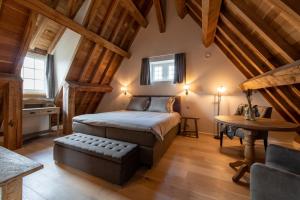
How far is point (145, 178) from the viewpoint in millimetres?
1851

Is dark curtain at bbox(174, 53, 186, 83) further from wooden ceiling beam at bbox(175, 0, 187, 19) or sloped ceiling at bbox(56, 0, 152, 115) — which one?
sloped ceiling at bbox(56, 0, 152, 115)

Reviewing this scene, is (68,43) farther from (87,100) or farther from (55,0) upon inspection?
(87,100)

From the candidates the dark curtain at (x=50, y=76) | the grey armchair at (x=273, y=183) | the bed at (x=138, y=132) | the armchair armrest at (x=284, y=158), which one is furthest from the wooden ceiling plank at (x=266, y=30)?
the dark curtain at (x=50, y=76)

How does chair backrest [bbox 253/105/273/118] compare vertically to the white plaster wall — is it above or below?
below

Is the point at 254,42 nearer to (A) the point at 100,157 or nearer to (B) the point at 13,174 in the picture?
(A) the point at 100,157

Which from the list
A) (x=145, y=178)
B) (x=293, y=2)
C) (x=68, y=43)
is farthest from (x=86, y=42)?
(x=293, y=2)

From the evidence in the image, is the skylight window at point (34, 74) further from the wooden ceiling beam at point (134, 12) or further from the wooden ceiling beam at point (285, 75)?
the wooden ceiling beam at point (285, 75)

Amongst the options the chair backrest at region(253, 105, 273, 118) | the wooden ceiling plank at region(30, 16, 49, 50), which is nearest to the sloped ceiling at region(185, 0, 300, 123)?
the chair backrest at region(253, 105, 273, 118)

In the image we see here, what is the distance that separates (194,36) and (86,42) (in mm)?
2837

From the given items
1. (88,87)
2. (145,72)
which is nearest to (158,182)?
(145,72)

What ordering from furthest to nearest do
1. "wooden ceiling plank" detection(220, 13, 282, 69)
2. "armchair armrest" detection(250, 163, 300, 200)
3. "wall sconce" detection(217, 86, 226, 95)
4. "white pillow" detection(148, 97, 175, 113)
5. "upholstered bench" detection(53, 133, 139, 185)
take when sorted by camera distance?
"white pillow" detection(148, 97, 175, 113)
"wall sconce" detection(217, 86, 226, 95)
"wooden ceiling plank" detection(220, 13, 282, 69)
"upholstered bench" detection(53, 133, 139, 185)
"armchair armrest" detection(250, 163, 300, 200)

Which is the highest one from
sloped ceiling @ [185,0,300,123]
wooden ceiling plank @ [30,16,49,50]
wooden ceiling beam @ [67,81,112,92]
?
wooden ceiling plank @ [30,16,49,50]

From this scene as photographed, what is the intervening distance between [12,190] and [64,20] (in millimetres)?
2794

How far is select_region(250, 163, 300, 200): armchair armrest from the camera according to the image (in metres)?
0.78
